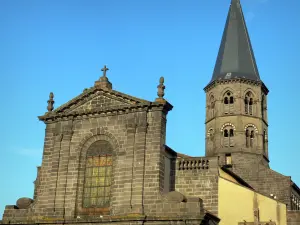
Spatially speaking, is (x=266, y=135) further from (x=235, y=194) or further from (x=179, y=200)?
(x=179, y=200)

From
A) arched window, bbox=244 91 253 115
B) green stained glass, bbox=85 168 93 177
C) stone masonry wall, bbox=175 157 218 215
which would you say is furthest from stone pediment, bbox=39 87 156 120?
arched window, bbox=244 91 253 115

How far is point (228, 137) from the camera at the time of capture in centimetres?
4238

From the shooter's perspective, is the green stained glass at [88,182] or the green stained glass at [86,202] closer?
the green stained glass at [86,202]

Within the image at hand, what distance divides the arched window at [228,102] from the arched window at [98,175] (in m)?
19.4

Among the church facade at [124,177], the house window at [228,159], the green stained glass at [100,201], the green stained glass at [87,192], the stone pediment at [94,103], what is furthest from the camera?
the house window at [228,159]

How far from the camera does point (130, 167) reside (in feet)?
80.9

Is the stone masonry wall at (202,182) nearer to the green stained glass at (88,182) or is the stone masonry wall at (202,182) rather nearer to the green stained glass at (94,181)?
the green stained glass at (94,181)

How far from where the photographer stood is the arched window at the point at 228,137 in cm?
4203

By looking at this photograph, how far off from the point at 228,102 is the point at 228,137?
3230 millimetres

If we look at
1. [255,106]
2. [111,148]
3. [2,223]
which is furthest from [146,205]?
[255,106]

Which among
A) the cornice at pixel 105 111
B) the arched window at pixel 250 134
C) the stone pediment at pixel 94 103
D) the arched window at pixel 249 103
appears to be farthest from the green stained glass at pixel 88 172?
the arched window at pixel 249 103

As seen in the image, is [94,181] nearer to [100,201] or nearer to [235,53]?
[100,201]

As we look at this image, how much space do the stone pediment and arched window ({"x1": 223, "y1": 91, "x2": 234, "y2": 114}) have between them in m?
18.6

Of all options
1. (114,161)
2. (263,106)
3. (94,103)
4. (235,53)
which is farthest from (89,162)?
(235,53)
